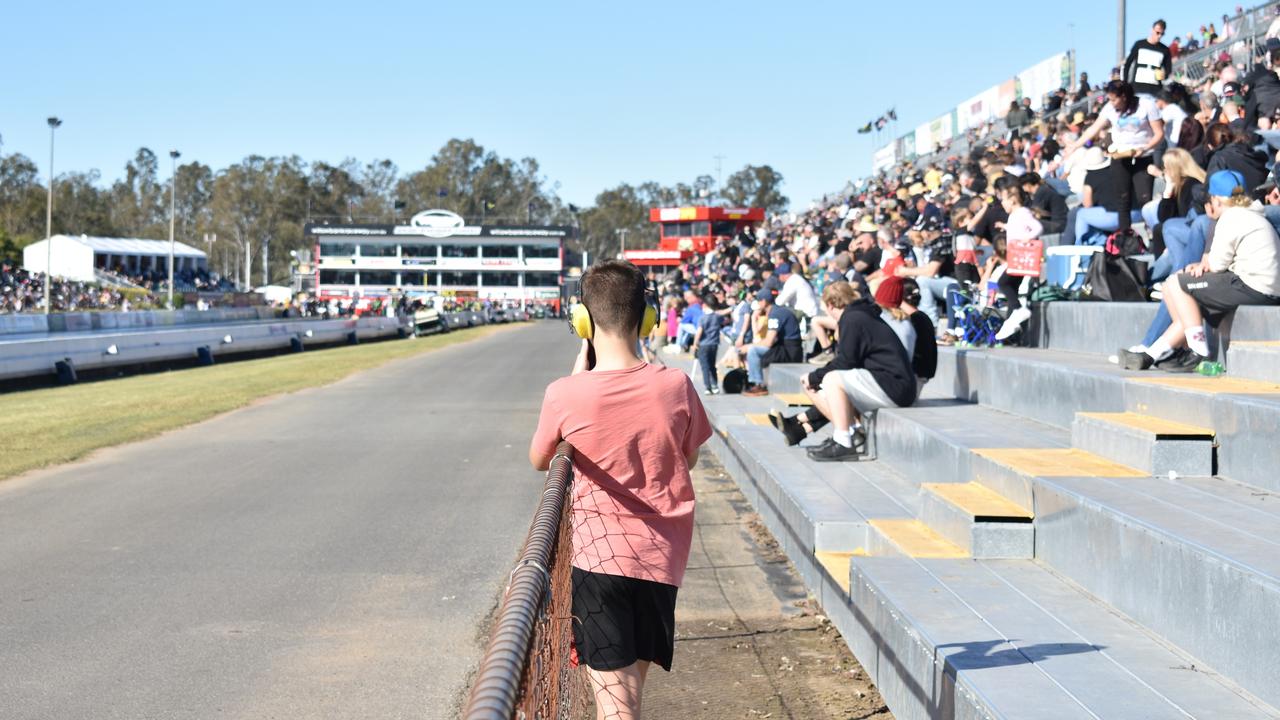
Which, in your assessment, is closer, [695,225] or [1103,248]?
[1103,248]

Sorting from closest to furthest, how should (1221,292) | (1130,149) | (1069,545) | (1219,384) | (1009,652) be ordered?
(1009,652) < (1069,545) < (1219,384) < (1221,292) < (1130,149)

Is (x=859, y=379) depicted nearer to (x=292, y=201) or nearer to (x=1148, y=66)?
(x=1148, y=66)

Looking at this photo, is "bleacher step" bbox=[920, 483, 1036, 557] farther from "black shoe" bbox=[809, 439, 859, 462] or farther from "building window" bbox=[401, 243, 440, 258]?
"building window" bbox=[401, 243, 440, 258]

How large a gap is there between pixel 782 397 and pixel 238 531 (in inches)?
262

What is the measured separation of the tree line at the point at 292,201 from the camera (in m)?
132

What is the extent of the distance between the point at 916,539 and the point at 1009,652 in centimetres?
199

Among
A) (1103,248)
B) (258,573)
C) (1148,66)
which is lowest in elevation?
(258,573)

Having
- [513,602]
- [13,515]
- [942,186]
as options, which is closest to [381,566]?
[13,515]

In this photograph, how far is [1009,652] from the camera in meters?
4.52

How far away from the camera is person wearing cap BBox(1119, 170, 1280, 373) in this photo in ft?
25.3

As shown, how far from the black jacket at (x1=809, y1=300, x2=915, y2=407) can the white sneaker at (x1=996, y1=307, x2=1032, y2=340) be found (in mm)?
2076

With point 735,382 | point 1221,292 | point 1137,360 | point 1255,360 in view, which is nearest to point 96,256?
point 735,382

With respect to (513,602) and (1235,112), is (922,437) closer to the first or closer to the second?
(513,602)

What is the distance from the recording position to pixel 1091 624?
489 centimetres
